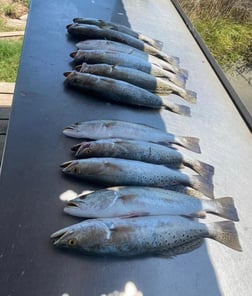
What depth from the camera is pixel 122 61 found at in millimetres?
2803

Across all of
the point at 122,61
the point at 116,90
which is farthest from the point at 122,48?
the point at 116,90

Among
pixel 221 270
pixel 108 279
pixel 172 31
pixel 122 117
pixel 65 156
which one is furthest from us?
pixel 172 31

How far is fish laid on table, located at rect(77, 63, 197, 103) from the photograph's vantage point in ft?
8.59

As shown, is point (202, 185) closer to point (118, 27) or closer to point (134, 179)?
point (134, 179)

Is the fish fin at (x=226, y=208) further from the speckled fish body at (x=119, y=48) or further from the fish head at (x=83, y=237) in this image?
the speckled fish body at (x=119, y=48)

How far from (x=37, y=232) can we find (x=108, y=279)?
1.07ft

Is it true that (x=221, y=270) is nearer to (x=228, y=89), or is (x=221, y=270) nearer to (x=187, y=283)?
(x=187, y=283)

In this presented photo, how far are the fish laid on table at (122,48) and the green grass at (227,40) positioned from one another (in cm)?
361

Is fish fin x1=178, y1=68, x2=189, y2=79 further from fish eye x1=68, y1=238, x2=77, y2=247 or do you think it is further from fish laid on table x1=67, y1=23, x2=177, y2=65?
fish eye x1=68, y1=238, x2=77, y2=247

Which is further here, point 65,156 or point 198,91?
point 198,91

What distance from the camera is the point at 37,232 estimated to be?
162cm

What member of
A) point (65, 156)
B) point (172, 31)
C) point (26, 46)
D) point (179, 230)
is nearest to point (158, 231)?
point (179, 230)

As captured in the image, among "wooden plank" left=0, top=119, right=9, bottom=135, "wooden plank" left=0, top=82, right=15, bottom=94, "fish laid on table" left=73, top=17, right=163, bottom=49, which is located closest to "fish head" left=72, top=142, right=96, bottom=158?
"fish laid on table" left=73, top=17, right=163, bottom=49

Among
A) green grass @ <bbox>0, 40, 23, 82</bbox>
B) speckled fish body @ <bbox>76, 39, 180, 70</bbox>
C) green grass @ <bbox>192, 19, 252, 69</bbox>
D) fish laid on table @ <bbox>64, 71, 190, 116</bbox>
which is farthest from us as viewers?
green grass @ <bbox>192, 19, 252, 69</bbox>
